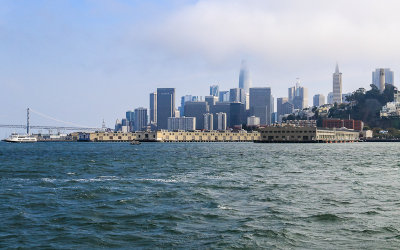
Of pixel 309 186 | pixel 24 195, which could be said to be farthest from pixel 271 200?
pixel 24 195

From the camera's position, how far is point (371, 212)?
25984 mm

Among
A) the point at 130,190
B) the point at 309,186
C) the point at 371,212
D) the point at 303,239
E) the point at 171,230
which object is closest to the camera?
the point at 303,239

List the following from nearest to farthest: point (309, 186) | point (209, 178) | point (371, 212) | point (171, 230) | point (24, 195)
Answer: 1. point (171, 230)
2. point (371, 212)
3. point (24, 195)
4. point (309, 186)
5. point (209, 178)

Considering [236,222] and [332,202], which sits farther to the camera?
[332,202]

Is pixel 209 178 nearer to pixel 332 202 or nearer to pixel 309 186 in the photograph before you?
pixel 309 186

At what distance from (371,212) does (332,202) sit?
3551 millimetres

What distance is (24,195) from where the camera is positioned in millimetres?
32312

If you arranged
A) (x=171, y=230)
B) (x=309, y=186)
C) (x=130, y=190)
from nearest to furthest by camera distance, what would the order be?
(x=171, y=230), (x=130, y=190), (x=309, y=186)

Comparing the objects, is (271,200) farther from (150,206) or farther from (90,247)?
(90,247)

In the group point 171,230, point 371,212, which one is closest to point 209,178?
point 371,212

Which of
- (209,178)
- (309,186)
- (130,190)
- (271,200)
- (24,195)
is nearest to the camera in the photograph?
(271,200)

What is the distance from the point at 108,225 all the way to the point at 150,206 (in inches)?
215

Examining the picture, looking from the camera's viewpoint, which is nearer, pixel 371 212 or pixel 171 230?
pixel 171 230

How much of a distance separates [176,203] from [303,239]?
10.5m
